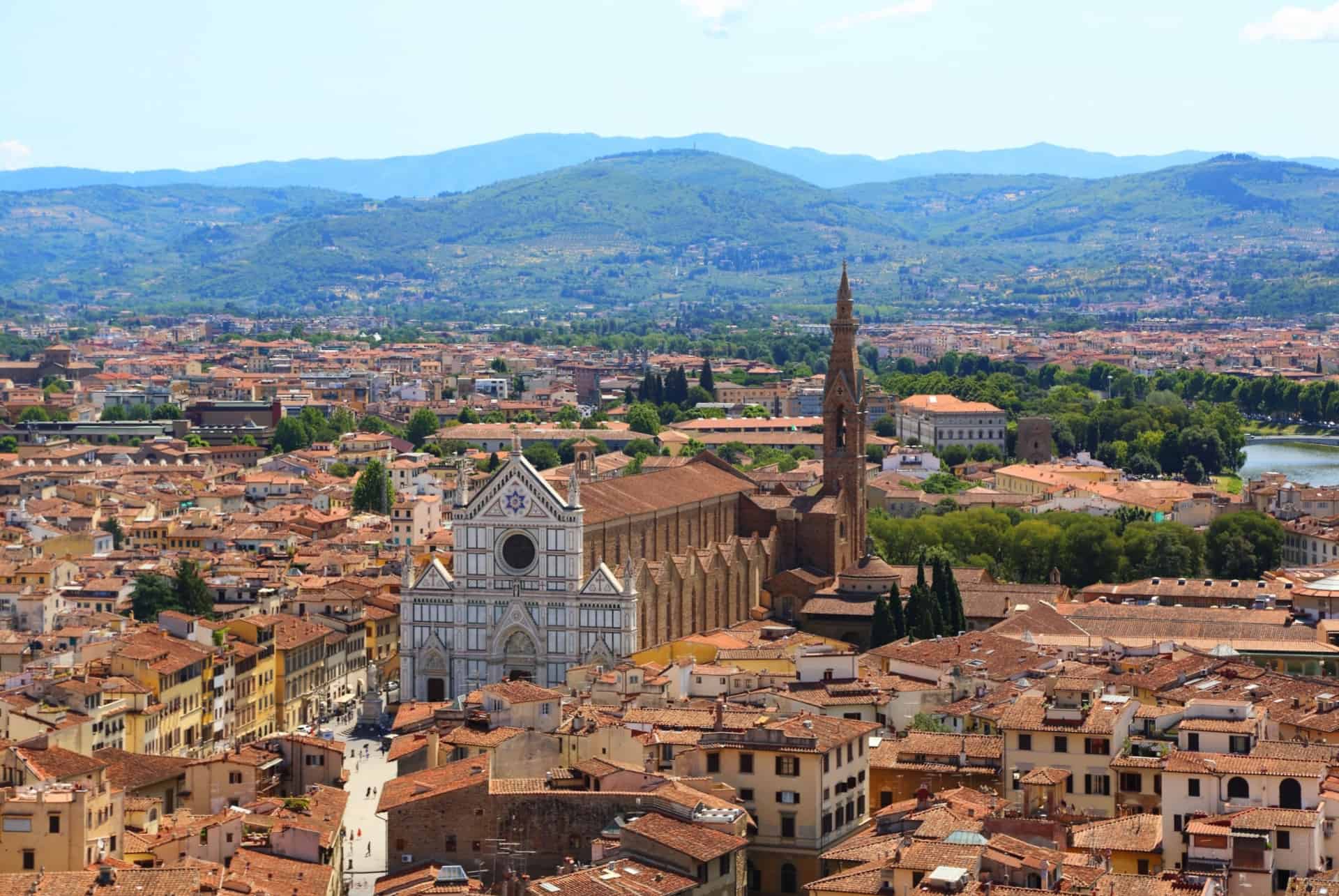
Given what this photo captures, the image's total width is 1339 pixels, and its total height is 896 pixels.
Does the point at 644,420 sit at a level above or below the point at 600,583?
below

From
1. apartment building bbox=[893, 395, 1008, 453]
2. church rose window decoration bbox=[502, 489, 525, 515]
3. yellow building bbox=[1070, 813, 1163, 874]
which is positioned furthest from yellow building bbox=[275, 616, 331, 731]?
apartment building bbox=[893, 395, 1008, 453]

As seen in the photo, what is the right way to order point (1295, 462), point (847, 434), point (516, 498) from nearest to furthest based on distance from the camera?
point (516, 498), point (847, 434), point (1295, 462)

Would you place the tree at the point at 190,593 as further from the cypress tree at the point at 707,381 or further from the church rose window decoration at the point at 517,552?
the cypress tree at the point at 707,381

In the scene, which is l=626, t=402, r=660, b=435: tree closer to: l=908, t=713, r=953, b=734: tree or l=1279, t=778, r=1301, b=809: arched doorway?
l=908, t=713, r=953, b=734: tree

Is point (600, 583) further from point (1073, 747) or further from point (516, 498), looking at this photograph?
point (1073, 747)

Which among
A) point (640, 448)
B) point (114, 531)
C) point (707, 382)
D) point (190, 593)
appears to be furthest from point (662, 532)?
point (707, 382)

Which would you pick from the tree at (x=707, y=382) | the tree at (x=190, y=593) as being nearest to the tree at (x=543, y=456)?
the tree at (x=707, y=382)

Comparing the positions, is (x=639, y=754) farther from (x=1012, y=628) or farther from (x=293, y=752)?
(x=1012, y=628)
